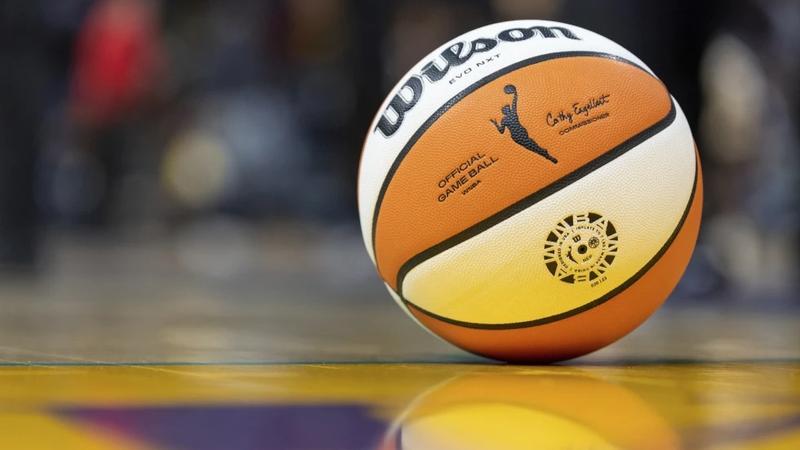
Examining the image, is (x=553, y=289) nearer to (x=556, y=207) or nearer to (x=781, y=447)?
(x=556, y=207)

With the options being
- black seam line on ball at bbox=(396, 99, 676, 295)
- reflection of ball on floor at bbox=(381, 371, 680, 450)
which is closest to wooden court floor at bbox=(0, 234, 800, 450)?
reflection of ball on floor at bbox=(381, 371, 680, 450)

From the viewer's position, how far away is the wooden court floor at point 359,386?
2330mm

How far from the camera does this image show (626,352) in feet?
13.2

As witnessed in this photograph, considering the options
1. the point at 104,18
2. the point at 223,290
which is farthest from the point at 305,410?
the point at 104,18

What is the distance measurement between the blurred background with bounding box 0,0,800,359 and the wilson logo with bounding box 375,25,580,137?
0.84 m

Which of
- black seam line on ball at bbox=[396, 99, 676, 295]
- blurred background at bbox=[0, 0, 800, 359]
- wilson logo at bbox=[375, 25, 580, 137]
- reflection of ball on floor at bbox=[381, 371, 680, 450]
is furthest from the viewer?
blurred background at bbox=[0, 0, 800, 359]

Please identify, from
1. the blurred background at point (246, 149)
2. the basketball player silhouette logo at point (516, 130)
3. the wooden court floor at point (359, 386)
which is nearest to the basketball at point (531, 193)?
the basketball player silhouette logo at point (516, 130)

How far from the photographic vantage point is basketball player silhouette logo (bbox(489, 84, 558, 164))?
10.4ft

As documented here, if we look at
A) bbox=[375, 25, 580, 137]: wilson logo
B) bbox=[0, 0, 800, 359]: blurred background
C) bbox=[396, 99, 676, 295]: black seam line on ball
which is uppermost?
bbox=[375, 25, 580, 137]: wilson logo
